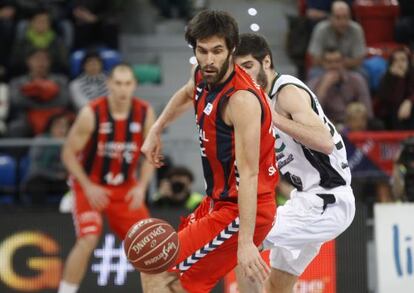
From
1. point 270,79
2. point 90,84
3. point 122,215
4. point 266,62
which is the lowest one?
point 122,215

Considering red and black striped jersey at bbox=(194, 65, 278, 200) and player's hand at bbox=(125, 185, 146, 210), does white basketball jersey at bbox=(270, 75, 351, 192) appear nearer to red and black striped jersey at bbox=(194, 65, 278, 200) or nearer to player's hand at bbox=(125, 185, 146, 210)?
red and black striped jersey at bbox=(194, 65, 278, 200)

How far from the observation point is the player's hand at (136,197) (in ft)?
33.8

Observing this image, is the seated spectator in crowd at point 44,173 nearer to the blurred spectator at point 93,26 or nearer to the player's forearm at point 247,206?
the blurred spectator at point 93,26

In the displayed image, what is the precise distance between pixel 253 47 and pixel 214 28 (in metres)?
0.94

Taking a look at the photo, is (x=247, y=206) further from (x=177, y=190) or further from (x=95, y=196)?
(x=177, y=190)

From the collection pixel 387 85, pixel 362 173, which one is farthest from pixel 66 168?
pixel 387 85

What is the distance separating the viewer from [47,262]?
10.5 metres

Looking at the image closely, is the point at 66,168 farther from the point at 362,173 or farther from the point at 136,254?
the point at 136,254

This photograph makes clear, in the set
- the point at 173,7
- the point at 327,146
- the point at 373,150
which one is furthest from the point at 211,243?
the point at 173,7

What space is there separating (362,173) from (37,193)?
3.04m

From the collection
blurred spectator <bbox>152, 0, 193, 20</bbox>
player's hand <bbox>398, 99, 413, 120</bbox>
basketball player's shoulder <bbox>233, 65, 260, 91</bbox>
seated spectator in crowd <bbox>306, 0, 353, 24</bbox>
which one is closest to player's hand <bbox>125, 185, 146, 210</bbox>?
player's hand <bbox>398, 99, 413, 120</bbox>

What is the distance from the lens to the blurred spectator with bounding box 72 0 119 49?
13773 millimetres

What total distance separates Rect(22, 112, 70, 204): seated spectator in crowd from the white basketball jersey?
3.92 meters

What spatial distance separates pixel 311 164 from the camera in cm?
754
